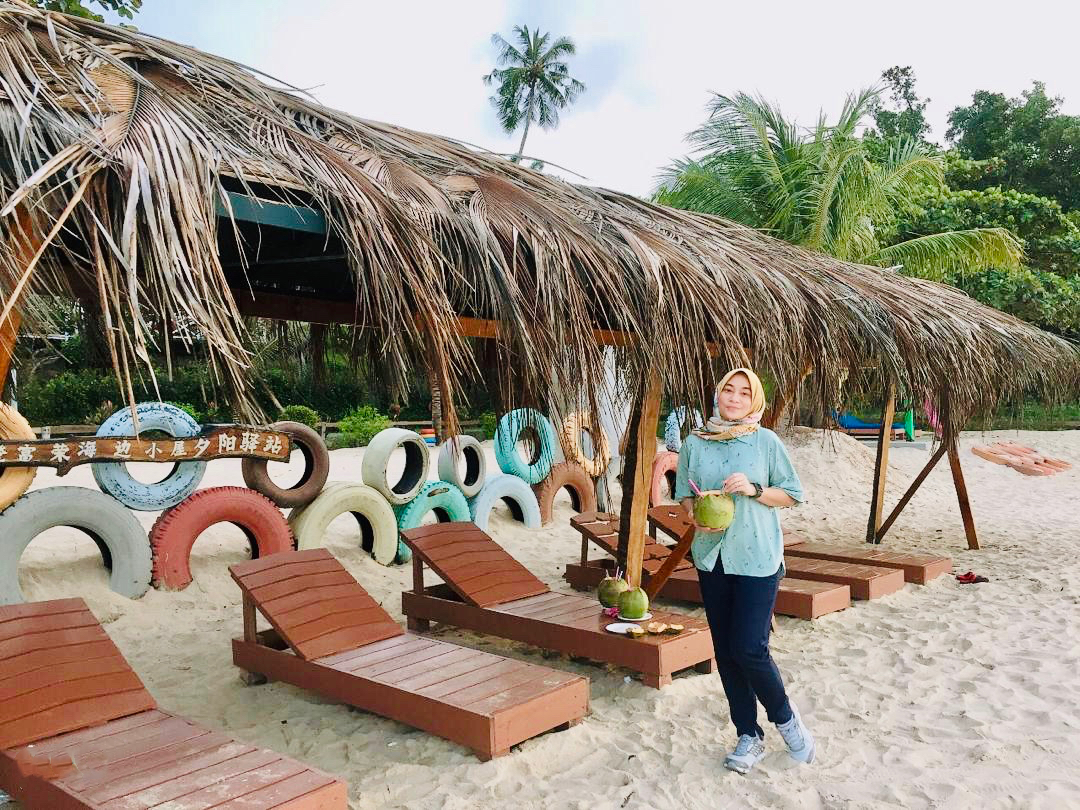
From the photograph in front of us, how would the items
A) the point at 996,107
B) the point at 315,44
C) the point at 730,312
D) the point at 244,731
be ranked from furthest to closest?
the point at 996,107
the point at 315,44
the point at 730,312
the point at 244,731

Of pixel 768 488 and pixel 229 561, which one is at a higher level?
pixel 768 488

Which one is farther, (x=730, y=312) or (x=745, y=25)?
(x=745, y=25)

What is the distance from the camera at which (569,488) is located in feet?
32.6

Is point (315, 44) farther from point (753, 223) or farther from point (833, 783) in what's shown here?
point (833, 783)

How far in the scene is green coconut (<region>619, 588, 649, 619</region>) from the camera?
433 centimetres

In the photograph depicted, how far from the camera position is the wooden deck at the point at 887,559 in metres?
6.43

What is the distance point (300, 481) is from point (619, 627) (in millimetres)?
3850

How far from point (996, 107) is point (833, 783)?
109 feet

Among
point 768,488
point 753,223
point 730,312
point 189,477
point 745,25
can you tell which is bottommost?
point 189,477

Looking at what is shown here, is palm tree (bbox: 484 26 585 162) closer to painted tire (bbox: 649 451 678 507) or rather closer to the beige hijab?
painted tire (bbox: 649 451 678 507)

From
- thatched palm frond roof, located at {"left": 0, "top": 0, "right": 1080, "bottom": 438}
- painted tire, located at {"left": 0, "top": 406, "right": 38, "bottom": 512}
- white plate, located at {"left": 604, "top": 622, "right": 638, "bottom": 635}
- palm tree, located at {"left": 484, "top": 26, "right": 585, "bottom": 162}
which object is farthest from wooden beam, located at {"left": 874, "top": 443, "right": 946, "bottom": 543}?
palm tree, located at {"left": 484, "top": 26, "right": 585, "bottom": 162}

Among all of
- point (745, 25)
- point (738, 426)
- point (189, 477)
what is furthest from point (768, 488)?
point (745, 25)

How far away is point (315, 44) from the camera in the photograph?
13391mm

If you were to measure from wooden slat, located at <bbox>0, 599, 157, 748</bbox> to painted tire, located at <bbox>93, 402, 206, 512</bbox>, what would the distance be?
2.54m
